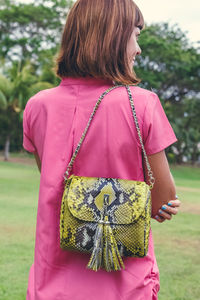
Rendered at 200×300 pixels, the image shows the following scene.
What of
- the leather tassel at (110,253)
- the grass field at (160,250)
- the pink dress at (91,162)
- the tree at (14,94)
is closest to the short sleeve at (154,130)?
the pink dress at (91,162)

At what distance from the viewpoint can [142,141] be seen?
1331 millimetres

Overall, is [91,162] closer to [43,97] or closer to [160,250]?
[43,97]

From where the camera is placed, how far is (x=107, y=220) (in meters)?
1.24

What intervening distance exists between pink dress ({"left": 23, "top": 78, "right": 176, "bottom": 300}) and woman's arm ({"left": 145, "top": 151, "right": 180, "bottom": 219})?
1.5 inches

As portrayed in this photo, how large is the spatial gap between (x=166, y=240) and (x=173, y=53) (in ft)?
67.5

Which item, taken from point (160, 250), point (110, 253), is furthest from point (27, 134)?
point (160, 250)

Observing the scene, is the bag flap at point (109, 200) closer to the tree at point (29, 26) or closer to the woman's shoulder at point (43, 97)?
the woman's shoulder at point (43, 97)

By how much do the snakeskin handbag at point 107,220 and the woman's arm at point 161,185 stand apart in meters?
0.12

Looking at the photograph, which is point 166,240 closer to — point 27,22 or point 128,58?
point 128,58

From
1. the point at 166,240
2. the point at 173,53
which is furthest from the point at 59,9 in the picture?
the point at 166,240

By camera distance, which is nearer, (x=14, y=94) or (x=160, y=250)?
(x=160, y=250)

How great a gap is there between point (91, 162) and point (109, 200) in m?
0.15

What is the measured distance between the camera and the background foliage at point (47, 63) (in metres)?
24.6

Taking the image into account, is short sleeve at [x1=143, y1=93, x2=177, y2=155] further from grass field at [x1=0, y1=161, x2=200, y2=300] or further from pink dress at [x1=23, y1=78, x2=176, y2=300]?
grass field at [x1=0, y1=161, x2=200, y2=300]
